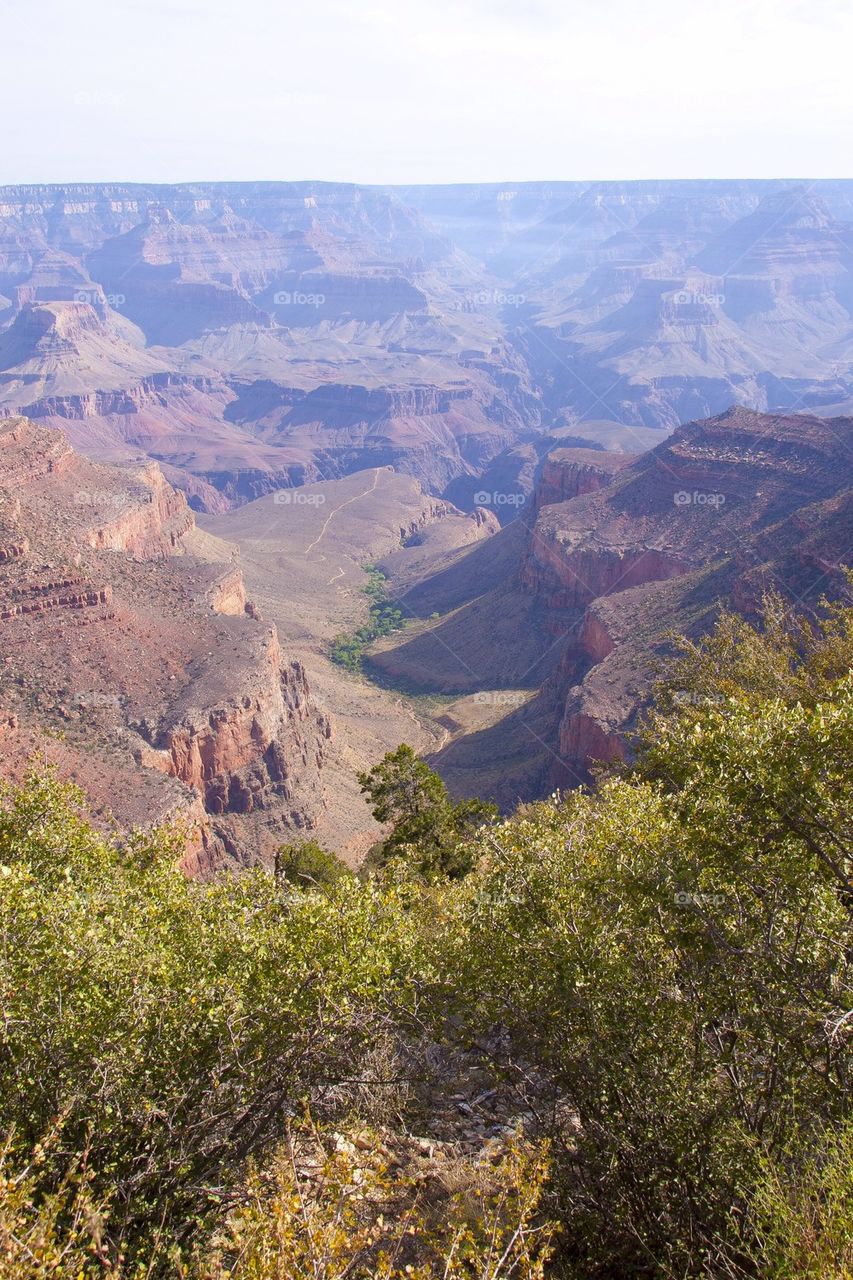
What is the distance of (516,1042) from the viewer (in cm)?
1586

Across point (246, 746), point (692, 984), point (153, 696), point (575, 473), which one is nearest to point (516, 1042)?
point (692, 984)

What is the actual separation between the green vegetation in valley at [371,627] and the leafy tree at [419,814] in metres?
54.6

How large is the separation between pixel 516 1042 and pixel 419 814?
17156 mm

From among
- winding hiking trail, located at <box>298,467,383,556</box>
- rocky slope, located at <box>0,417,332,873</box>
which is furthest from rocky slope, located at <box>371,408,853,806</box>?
winding hiking trail, located at <box>298,467,383,556</box>

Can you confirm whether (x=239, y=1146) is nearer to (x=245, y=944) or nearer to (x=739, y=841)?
(x=245, y=944)

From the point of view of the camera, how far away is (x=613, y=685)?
55938 mm

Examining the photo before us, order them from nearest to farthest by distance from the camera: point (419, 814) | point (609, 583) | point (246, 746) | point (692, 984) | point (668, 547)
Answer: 1. point (692, 984)
2. point (419, 814)
3. point (246, 746)
4. point (668, 547)
5. point (609, 583)

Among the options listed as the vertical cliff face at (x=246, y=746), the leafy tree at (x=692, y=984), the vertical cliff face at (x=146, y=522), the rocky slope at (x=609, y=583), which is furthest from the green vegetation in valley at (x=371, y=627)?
the leafy tree at (x=692, y=984)

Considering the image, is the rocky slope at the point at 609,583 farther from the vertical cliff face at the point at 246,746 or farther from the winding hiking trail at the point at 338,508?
the winding hiking trail at the point at 338,508

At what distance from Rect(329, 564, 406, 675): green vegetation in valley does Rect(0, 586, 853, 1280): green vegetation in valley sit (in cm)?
7350

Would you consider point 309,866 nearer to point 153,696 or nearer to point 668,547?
point 153,696

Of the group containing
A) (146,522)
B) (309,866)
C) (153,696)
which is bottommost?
(309,866)

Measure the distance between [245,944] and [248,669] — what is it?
39.6 metres

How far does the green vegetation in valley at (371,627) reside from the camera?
92.1m
